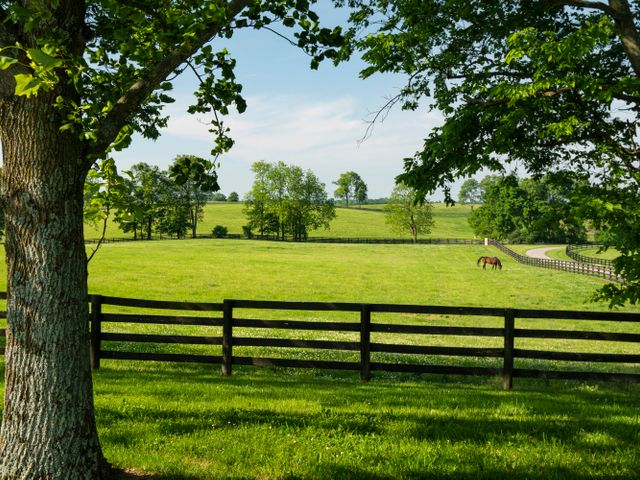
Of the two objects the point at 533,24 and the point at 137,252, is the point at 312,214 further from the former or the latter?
the point at 533,24

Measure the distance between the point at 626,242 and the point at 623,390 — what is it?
151 inches

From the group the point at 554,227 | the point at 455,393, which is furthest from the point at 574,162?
the point at 455,393

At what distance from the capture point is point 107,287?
37938mm

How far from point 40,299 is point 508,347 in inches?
350

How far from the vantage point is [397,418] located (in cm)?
760

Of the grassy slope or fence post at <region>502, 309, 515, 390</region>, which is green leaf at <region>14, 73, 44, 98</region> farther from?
the grassy slope

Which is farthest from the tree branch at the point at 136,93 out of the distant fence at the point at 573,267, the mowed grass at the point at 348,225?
the mowed grass at the point at 348,225

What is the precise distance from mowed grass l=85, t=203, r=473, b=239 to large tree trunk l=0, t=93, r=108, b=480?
406 feet

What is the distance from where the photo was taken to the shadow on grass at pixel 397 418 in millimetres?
5961

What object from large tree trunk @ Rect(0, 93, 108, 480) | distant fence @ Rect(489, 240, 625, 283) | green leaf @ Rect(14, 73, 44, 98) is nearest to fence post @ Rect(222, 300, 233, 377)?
large tree trunk @ Rect(0, 93, 108, 480)

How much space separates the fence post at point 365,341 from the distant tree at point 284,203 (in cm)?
10722

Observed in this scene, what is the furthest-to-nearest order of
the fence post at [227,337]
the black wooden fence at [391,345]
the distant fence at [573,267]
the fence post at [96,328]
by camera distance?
the distant fence at [573,267] → the fence post at [96,328] → the fence post at [227,337] → the black wooden fence at [391,345]

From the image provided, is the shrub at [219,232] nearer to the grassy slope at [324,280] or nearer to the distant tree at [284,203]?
the distant tree at [284,203]

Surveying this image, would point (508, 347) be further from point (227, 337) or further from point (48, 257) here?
point (48, 257)
